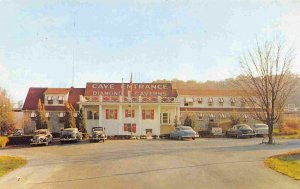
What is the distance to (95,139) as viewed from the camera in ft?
129

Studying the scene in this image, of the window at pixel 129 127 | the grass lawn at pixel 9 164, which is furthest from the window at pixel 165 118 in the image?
the grass lawn at pixel 9 164

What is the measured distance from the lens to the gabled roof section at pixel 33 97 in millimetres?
59156

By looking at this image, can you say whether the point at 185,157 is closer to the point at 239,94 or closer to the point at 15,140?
the point at 15,140

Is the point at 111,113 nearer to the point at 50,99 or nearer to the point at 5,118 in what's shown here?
the point at 50,99

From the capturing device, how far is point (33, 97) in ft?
199

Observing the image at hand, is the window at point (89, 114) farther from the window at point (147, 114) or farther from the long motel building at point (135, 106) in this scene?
the window at point (147, 114)

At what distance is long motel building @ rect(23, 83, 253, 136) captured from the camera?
2008 inches

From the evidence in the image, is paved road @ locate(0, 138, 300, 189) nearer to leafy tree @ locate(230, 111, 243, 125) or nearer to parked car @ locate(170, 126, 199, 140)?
parked car @ locate(170, 126, 199, 140)

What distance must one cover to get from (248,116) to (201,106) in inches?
296

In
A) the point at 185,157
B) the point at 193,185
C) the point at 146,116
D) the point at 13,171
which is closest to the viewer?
the point at 193,185

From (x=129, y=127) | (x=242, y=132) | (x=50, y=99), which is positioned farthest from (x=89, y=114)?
(x=242, y=132)

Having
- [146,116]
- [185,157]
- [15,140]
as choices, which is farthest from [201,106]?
[185,157]

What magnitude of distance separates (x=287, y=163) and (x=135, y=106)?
3123cm

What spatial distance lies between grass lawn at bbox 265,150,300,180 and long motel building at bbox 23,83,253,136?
26258 millimetres
